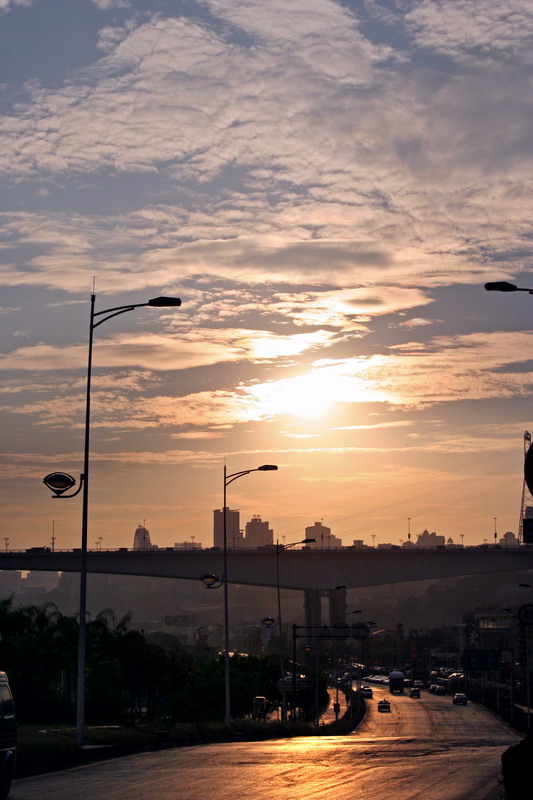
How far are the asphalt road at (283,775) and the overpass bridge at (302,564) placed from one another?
8988 cm

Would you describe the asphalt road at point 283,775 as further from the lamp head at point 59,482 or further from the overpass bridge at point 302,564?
the overpass bridge at point 302,564

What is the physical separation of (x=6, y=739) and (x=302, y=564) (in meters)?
117

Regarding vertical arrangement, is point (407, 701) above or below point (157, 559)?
below

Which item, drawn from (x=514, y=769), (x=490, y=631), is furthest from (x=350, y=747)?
(x=490, y=631)

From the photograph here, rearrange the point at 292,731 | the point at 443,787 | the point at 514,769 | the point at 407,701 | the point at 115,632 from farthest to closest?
1. the point at 407,701
2. the point at 115,632
3. the point at 292,731
4. the point at 443,787
5. the point at 514,769

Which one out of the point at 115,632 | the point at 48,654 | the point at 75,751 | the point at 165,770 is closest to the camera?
the point at 165,770

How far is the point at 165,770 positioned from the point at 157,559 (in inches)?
4093

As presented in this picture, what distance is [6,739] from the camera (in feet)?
67.5

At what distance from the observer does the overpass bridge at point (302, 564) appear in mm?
130875

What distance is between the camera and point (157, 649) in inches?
3435

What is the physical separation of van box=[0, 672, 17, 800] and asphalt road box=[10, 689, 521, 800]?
2.86 feet

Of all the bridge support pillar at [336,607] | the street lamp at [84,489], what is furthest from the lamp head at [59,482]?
the bridge support pillar at [336,607]

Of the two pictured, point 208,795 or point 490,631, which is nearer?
point 208,795

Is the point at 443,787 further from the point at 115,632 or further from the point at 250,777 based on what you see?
the point at 115,632
